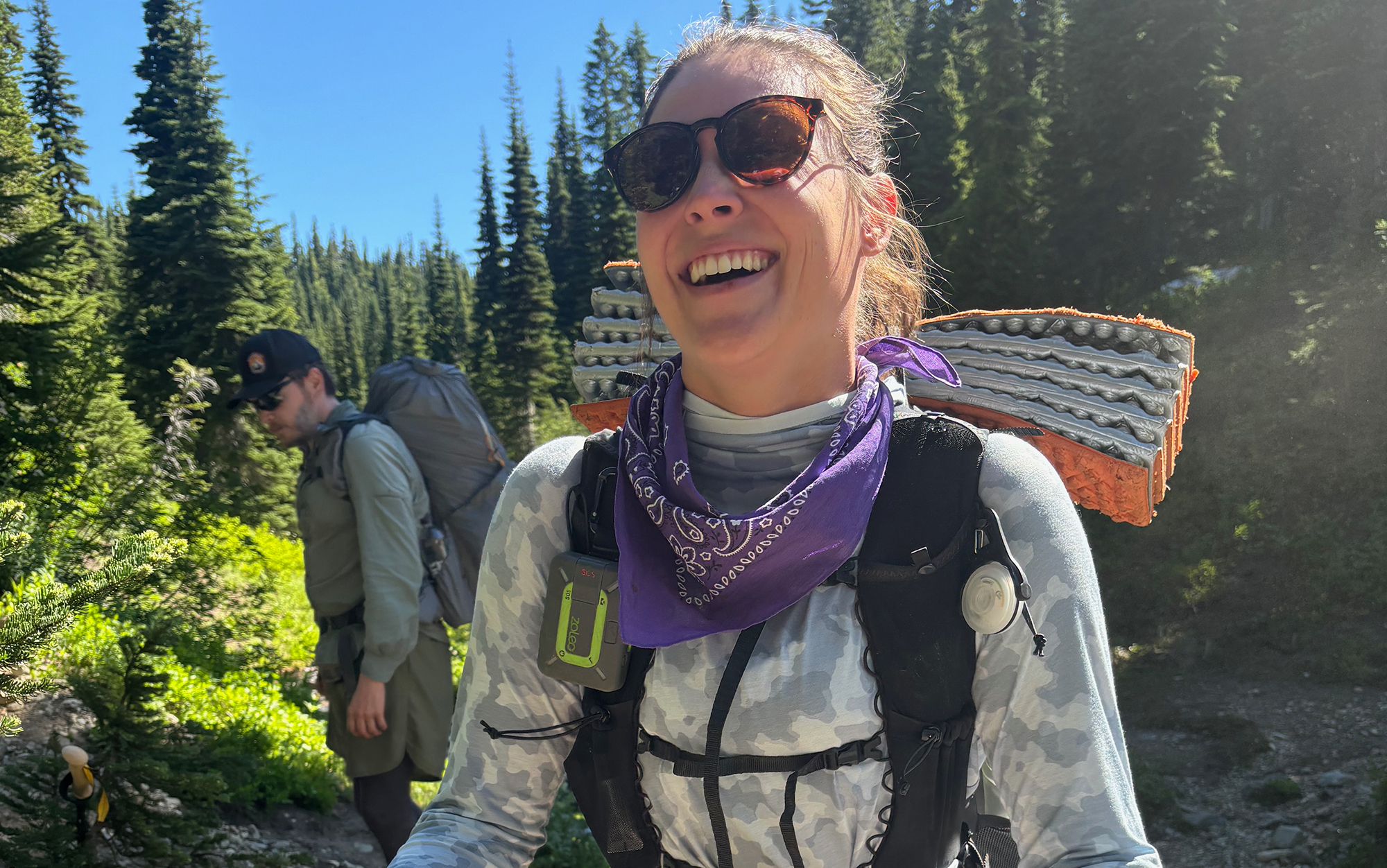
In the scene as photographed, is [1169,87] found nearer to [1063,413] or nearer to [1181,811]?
[1181,811]

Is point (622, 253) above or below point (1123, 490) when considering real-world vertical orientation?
above

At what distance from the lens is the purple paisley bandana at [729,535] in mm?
1375

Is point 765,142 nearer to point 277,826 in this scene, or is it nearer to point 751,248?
point 751,248

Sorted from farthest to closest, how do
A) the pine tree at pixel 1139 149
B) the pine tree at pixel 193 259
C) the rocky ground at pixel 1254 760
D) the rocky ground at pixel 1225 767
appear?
the pine tree at pixel 1139 149 < the pine tree at pixel 193 259 < the rocky ground at pixel 1254 760 < the rocky ground at pixel 1225 767

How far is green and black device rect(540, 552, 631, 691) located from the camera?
1448 mm

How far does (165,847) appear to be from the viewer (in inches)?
160

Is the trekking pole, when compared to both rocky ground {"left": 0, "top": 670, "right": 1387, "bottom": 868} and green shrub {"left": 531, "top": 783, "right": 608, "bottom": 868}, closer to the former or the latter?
green shrub {"left": 531, "top": 783, "right": 608, "bottom": 868}

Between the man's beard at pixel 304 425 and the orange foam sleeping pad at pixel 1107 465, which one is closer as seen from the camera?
the orange foam sleeping pad at pixel 1107 465

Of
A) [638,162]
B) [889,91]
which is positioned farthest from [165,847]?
[889,91]

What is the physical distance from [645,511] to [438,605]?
3173 millimetres

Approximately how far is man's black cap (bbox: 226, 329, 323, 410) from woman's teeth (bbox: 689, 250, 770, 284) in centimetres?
348

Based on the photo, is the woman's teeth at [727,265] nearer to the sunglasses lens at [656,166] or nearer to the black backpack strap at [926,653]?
the sunglasses lens at [656,166]

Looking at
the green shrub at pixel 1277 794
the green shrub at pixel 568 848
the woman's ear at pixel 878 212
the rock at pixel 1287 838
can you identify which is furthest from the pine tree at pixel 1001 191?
the woman's ear at pixel 878 212

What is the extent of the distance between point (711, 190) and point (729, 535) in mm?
568
